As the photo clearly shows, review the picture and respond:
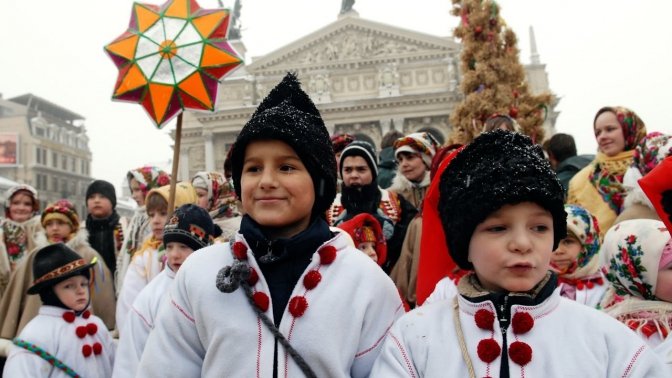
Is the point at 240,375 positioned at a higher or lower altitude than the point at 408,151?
lower

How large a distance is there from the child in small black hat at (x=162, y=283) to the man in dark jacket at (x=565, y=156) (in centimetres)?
286

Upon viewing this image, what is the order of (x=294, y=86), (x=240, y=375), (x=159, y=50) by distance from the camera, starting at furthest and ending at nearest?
1. (x=159, y=50)
2. (x=294, y=86)
3. (x=240, y=375)

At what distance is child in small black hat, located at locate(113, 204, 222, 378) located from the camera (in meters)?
2.29

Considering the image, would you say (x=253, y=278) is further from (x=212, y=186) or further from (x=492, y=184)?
(x=212, y=186)

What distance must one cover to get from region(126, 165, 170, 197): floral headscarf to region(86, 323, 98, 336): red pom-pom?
1.82 m

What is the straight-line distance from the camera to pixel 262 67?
110 ft

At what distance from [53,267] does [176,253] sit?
78 centimetres

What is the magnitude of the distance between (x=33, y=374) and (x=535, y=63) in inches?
1280

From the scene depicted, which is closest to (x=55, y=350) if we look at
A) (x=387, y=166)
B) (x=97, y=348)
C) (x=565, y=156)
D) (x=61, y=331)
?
(x=61, y=331)

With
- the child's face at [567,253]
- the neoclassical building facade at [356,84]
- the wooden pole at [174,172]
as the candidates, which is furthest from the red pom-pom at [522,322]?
the neoclassical building facade at [356,84]

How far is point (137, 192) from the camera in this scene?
456 cm

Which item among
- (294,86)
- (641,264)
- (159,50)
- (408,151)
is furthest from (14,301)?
(641,264)

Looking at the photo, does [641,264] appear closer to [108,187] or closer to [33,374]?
[33,374]

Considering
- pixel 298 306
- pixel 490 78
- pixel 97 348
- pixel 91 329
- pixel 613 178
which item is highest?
pixel 490 78
